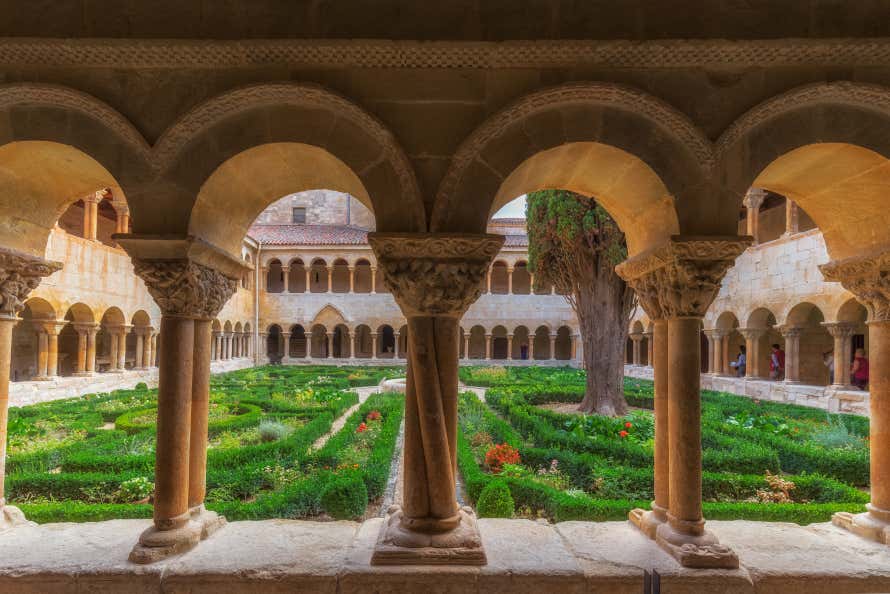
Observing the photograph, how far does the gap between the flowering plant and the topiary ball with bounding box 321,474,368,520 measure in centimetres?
214

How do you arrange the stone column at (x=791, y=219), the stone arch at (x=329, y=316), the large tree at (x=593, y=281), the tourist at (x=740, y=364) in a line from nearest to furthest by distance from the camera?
the large tree at (x=593, y=281), the stone column at (x=791, y=219), the tourist at (x=740, y=364), the stone arch at (x=329, y=316)

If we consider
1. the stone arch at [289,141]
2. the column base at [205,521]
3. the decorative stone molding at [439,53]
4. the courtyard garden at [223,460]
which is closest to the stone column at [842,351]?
the courtyard garden at [223,460]

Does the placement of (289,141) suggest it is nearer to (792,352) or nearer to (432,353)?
(432,353)

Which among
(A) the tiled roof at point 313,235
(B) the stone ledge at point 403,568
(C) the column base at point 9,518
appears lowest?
(B) the stone ledge at point 403,568

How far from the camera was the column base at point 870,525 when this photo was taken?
11.6 ft

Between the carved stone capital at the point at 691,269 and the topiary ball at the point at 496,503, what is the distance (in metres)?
2.37

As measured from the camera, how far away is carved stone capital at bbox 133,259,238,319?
3.27 meters

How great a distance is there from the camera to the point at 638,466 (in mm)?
6699

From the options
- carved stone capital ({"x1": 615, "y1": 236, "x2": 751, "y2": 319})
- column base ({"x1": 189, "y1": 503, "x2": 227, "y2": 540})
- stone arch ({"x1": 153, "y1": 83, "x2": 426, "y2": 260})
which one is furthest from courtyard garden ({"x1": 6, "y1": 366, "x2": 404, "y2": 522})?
carved stone capital ({"x1": 615, "y1": 236, "x2": 751, "y2": 319})

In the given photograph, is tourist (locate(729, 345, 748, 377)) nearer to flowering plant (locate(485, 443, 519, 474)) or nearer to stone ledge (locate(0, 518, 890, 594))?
flowering plant (locate(485, 443, 519, 474))

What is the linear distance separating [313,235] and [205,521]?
1019 inches

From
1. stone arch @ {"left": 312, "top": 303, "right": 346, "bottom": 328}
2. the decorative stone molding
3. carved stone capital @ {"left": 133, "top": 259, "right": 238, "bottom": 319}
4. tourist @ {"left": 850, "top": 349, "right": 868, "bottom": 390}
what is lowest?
tourist @ {"left": 850, "top": 349, "right": 868, "bottom": 390}

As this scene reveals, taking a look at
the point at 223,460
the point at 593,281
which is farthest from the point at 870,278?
the point at 593,281

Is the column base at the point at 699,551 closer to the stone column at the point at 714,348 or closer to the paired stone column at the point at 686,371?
the paired stone column at the point at 686,371
